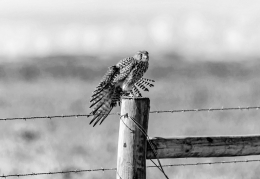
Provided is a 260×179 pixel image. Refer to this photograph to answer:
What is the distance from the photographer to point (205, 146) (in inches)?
226

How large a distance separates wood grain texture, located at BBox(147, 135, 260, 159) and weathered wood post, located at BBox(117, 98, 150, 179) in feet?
0.52

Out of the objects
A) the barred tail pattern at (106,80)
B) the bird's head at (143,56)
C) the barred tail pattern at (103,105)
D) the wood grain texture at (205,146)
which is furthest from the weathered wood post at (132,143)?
the bird's head at (143,56)

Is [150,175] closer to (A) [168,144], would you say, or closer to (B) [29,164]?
(B) [29,164]

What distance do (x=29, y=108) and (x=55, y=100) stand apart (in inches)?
37.6

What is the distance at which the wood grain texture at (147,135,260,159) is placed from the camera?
5.56 meters

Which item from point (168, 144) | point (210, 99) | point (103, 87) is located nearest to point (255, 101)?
point (210, 99)

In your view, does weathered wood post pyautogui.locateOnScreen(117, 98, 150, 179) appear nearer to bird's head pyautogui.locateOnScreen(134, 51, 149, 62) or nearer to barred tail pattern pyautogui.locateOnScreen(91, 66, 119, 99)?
barred tail pattern pyautogui.locateOnScreen(91, 66, 119, 99)

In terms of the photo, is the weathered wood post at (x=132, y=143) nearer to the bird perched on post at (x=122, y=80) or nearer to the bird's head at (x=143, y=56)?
the bird perched on post at (x=122, y=80)

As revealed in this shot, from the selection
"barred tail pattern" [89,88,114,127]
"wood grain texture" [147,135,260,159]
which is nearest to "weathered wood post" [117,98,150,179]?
"wood grain texture" [147,135,260,159]

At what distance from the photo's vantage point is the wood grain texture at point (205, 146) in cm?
556

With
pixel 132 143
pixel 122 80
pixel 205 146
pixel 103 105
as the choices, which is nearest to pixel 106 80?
pixel 122 80

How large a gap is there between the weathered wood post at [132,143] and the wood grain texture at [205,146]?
0.52 ft

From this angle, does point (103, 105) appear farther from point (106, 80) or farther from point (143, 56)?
point (143, 56)

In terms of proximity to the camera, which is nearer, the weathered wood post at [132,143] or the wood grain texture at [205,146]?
the weathered wood post at [132,143]
